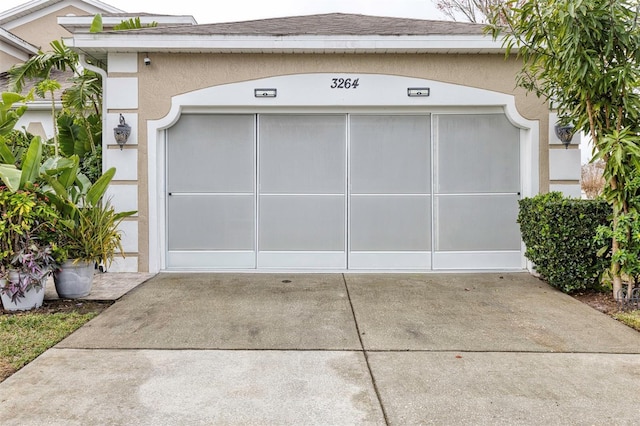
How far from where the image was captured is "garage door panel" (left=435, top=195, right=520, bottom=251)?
664 centimetres

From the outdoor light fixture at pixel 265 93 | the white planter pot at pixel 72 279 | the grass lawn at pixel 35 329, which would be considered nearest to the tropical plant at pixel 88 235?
the white planter pot at pixel 72 279

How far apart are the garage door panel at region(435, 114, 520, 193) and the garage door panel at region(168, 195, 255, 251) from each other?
3102mm

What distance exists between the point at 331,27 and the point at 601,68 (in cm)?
415

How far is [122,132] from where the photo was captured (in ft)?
20.5

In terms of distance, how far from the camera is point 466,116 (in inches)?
262

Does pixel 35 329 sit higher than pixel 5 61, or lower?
lower

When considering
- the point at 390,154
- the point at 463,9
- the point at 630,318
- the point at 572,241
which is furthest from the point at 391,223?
the point at 463,9

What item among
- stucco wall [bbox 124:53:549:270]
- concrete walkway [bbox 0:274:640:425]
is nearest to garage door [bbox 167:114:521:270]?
stucco wall [bbox 124:53:549:270]

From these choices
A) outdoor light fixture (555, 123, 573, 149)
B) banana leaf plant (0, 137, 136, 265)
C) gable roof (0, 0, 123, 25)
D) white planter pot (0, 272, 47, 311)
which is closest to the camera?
white planter pot (0, 272, 47, 311)

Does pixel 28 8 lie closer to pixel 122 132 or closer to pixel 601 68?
pixel 122 132

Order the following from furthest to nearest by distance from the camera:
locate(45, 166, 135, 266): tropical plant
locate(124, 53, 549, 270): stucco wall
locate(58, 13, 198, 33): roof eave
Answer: locate(58, 13, 198, 33): roof eave < locate(124, 53, 549, 270): stucco wall < locate(45, 166, 135, 266): tropical plant

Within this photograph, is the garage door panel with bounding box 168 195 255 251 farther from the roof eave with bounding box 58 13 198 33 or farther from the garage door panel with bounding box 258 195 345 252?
the roof eave with bounding box 58 13 198 33

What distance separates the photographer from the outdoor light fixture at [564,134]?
6.20 metres

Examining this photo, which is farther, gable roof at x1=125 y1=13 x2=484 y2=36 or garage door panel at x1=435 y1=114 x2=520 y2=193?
garage door panel at x1=435 y1=114 x2=520 y2=193
